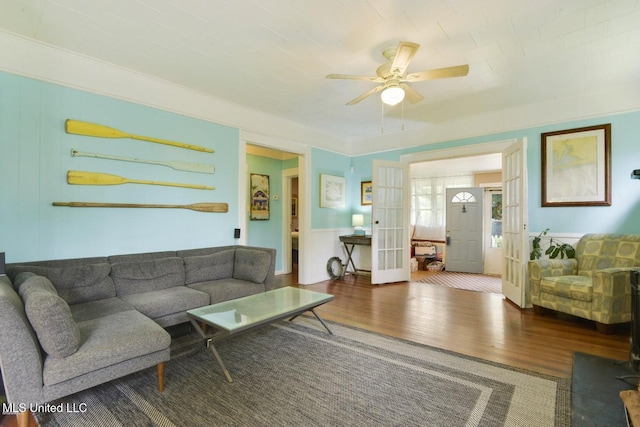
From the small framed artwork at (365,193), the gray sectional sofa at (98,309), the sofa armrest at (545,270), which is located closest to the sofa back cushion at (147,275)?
the gray sectional sofa at (98,309)

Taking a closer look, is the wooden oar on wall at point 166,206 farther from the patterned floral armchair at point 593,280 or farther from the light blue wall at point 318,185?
the patterned floral armchair at point 593,280

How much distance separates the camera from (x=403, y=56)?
2.34m

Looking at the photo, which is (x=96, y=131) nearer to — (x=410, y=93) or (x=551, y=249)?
(x=410, y=93)

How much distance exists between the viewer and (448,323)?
3131 mm

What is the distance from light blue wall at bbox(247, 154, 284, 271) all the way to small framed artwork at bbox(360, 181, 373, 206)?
1.65 metres

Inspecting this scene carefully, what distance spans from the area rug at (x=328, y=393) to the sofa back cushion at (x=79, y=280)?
88 centimetres

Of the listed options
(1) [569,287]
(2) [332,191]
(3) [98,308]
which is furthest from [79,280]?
(1) [569,287]

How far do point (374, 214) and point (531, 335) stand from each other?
2707mm

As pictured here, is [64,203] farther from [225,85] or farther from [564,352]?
[564,352]

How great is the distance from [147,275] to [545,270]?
4.28 metres

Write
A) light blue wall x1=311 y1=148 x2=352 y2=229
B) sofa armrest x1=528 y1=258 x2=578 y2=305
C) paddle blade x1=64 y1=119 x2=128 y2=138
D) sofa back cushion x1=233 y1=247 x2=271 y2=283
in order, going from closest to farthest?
paddle blade x1=64 y1=119 x2=128 y2=138, sofa back cushion x1=233 y1=247 x2=271 y2=283, sofa armrest x1=528 y1=258 x2=578 y2=305, light blue wall x1=311 y1=148 x2=352 y2=229

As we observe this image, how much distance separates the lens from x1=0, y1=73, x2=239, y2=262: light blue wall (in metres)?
2.47

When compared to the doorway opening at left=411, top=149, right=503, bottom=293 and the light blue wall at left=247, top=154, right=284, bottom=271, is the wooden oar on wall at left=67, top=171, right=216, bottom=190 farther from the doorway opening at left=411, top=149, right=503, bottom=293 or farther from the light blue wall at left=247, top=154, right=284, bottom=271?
the doorway opening at left=411, top=149, right=503, bottom=293

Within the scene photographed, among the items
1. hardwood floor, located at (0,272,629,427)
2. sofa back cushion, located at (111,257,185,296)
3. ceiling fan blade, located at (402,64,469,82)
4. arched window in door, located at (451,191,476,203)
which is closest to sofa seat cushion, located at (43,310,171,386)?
Result: hardwood floor, located at (0,272,629,427)
